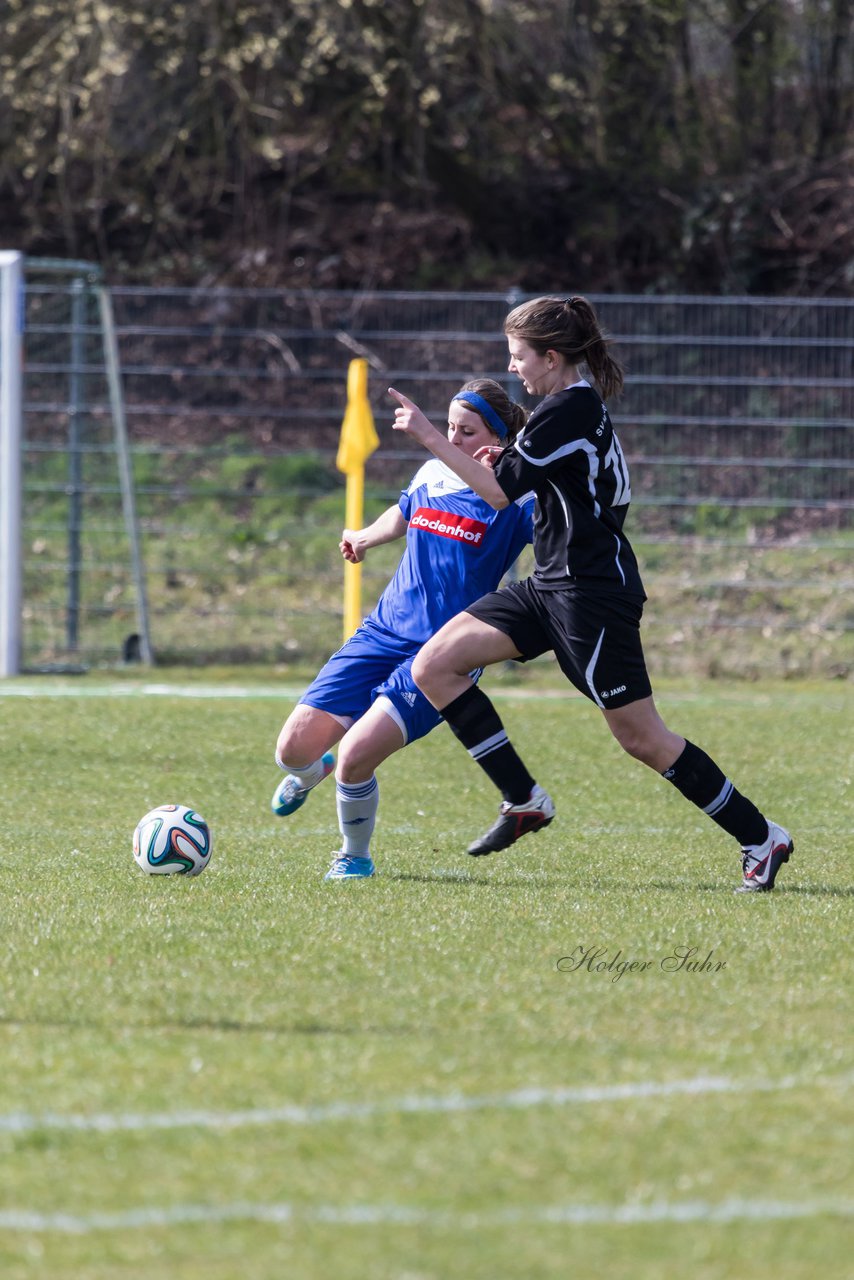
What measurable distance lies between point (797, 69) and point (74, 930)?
614 inches

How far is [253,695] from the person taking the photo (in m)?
11.5

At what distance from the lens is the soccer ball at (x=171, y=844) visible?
5785 millimetres

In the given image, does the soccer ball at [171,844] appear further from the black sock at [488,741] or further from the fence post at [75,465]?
the fence post at [75,465]

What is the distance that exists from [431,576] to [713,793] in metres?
1.26

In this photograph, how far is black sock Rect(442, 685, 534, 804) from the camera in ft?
19.6

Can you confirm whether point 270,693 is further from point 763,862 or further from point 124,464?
point 763,862

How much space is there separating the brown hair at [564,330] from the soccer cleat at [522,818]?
151cm

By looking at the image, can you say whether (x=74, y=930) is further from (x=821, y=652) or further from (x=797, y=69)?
(x=797, y=69)

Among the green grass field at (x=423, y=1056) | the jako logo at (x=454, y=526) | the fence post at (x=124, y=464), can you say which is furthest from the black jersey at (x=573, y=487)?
the fence post at (x=124, y=464)

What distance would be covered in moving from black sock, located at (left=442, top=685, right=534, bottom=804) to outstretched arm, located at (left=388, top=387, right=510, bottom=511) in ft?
2.81

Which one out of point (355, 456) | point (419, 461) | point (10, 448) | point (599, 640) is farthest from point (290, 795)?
point (419, 461)

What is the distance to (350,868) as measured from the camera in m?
5.89

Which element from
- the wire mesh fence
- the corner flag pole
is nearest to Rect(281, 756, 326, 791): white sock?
the corner flag pole

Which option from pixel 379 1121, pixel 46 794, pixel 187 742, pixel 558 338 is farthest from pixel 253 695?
pixel 379 1121
